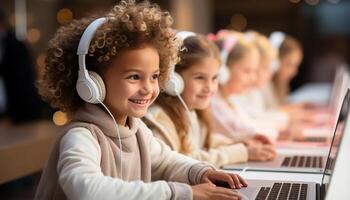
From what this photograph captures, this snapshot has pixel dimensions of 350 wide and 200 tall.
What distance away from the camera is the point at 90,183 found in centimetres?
115

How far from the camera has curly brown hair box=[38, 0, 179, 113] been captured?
133cm

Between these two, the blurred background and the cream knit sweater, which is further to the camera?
the blurred background

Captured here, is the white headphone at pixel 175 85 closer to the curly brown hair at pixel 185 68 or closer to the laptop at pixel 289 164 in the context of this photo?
the curly brown hair at pixel 185 68

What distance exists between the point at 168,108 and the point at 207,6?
5.39 metres

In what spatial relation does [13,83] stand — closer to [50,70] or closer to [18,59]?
[18,59]

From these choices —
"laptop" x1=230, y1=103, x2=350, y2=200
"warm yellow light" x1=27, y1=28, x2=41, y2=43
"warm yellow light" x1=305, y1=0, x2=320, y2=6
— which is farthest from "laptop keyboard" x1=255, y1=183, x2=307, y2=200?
"warm yellow light" x1=305, y1=0, x2=320, y2=6

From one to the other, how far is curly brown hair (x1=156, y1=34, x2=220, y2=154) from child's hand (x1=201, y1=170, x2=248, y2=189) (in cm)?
39

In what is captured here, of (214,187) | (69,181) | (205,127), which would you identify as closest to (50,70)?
(69,181)

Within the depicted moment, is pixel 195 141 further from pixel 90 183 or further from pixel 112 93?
pixel 90 183

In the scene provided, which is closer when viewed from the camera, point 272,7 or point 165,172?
point 165,172

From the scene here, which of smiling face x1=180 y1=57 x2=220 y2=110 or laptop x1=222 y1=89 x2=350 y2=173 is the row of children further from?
laptop x1=222 y1=89 x2=350 y2=173

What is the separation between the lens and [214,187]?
1284mm

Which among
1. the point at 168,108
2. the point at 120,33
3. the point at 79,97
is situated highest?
the point at 120,33

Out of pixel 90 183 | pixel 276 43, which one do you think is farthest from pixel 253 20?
pixel 90 183
